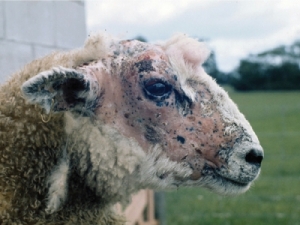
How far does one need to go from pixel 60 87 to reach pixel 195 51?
0.54 meters

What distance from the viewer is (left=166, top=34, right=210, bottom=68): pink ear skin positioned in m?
1.95

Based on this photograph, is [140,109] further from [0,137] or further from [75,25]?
[75,25]

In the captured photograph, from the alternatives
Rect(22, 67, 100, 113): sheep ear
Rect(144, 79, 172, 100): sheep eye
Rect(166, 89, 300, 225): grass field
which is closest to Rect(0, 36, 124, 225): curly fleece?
Rect(22, 67, 100, 113): sheep ear

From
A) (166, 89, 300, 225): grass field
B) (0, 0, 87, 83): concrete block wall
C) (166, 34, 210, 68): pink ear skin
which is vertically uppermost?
(0, 0, 87, 83): concrete block wall

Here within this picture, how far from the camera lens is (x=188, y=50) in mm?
1967

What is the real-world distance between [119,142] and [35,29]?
5.71ft

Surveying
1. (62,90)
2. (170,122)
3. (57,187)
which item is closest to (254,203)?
(170,122)

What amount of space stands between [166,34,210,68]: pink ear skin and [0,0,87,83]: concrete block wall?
92 centimetres

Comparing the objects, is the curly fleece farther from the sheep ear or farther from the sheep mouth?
the sheep mouth

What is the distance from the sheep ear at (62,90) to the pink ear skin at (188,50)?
325mm

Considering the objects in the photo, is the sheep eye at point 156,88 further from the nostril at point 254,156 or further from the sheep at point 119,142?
the nostril at point 254,156

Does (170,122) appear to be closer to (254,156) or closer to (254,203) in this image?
(254,156)

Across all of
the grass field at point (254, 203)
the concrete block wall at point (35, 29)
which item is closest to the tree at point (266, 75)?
the grass field at point (254, 203)

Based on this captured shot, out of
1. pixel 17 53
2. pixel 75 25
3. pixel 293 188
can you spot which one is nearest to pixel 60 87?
pixel 17 53
